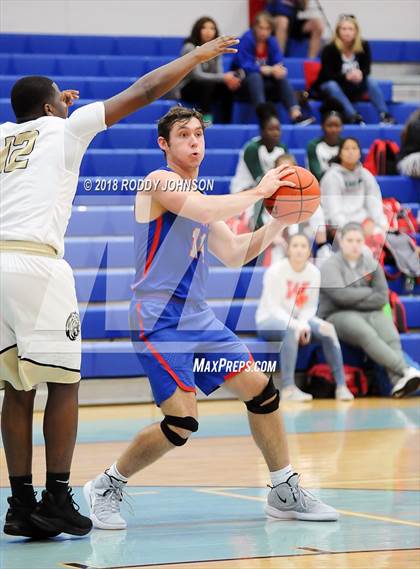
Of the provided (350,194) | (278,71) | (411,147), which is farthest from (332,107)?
(350,194)

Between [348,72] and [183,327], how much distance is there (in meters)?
9.11

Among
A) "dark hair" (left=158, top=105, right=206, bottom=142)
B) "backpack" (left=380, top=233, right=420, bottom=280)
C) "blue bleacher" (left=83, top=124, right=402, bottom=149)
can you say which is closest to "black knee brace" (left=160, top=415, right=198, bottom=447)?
"dark hair" (left=158, top=105, right=206, bottom=142)

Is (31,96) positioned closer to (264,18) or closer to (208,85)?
(208,85)

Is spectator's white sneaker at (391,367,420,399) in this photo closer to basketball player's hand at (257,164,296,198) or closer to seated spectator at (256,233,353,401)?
seated spectator at (256,233,353,401)

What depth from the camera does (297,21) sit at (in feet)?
47.6

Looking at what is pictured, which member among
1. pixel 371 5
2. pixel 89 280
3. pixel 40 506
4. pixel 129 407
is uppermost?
pixel 371 5

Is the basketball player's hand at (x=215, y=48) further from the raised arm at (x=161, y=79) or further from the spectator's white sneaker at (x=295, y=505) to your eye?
the spectator's white sneaker at (x=295, y=505)

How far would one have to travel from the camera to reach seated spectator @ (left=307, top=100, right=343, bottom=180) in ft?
38.2

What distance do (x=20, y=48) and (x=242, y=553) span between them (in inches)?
384

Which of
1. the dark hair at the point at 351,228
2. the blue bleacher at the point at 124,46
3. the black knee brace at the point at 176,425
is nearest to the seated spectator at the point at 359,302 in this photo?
the dark hair at the point at 351,228

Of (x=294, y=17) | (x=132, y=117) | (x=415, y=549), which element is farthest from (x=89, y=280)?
(x=294, y=17)

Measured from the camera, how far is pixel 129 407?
9.63 meters

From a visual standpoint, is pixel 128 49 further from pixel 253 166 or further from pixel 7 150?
pixel 7 150

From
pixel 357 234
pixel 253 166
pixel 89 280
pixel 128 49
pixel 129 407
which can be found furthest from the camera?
pixel 128 49
